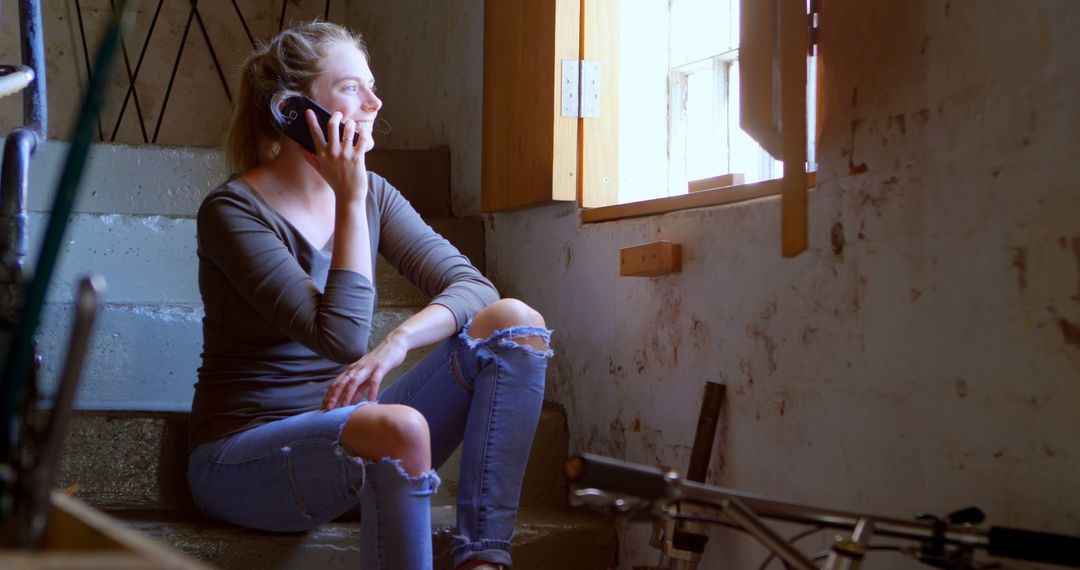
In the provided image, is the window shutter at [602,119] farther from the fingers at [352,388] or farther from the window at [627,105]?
the fingers at [352,388]

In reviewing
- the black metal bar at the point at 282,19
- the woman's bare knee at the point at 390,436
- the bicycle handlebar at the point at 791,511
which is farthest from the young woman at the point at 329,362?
the black metal bar at the point at 282,19

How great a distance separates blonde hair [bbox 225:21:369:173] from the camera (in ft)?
6.68

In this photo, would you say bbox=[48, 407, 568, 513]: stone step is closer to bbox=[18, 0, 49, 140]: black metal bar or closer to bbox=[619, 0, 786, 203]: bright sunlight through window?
bbox=[18, 0, 49, 140]: black metal bar

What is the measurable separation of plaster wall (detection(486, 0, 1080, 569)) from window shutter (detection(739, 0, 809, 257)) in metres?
0.14

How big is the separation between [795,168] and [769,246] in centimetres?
42

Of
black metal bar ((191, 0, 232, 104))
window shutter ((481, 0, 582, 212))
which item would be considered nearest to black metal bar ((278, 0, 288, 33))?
black metal bar ((191, 0, 232, 104))

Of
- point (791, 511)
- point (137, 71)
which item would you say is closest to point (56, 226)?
point (791, 511)

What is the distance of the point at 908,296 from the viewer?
1560mm

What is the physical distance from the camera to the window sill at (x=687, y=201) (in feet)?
6.22

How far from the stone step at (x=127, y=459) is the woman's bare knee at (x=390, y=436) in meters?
0.66

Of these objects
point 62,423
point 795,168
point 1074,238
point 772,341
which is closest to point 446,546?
point 772,341

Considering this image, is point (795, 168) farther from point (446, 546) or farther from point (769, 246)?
point (446, 546)

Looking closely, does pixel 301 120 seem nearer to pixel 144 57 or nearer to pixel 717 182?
pixel 717 182

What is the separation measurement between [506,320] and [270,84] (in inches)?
23.8
